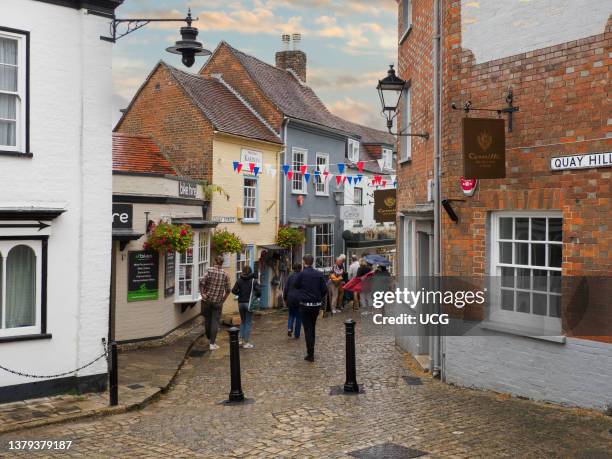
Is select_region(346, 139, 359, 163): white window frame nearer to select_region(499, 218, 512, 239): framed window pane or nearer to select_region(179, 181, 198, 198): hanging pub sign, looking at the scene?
select_region(179, 181, 198, 198): hanging pub sign

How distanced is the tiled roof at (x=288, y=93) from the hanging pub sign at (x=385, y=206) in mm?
7834

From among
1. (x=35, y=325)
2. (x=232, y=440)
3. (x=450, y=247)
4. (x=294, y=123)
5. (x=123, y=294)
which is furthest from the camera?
(x=294, y=123)

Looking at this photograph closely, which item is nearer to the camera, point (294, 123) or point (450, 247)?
point (450, 247)

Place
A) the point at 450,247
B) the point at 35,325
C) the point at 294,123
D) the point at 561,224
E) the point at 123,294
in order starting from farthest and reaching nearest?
the point at 294,123, the point at 123,294, the point at 450,247, the point at 35,325, the point at 561,224

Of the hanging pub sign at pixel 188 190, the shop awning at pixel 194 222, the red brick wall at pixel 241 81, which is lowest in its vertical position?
the shop awning at pixel 194 222

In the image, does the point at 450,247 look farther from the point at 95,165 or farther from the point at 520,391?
the point at 95,165

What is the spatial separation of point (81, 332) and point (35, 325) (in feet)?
2.22

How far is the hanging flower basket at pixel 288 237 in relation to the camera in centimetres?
2394

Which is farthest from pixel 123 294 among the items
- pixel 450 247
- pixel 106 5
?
pixel 450 247

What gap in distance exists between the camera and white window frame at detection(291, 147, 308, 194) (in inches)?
989

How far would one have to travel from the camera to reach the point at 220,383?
37.1 feet

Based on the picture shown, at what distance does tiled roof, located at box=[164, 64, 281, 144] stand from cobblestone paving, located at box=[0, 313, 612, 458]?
37.2 ft

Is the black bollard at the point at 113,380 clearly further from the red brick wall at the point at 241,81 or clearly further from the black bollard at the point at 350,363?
the red brick wall at the point at 241,81

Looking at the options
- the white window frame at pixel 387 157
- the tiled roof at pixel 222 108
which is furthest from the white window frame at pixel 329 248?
the white window frame at pixel 387 157
